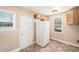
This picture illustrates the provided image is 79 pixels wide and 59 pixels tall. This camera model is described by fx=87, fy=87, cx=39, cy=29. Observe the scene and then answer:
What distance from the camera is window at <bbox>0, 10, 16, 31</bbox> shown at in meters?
2.67

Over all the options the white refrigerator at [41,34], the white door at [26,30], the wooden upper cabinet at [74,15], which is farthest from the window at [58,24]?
the white door at [26,30]

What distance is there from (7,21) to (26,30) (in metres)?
1.01

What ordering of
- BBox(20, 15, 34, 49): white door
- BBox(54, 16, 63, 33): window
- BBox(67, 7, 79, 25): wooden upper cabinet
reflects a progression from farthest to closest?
BBox(54, 16, 63, 33): window < BBox(67, 7, 79, 25): wooden upper cabinet < BBox(20, 15, 34, 49): white door

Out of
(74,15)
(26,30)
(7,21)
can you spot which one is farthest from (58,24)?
(7,21)

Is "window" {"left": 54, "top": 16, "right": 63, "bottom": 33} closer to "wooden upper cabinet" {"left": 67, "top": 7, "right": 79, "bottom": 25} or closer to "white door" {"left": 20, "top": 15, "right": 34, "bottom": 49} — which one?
"wooden upper cabinet" {"left": 67, "top": 7, "right": 79, "bottom": 25}

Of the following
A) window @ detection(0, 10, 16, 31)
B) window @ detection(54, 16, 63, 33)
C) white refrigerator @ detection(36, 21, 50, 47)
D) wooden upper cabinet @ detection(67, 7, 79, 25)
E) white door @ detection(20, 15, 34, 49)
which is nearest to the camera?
window @ detection(0, 10, 16, 31)

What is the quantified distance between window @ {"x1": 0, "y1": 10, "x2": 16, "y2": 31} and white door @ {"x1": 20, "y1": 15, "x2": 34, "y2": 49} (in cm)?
38

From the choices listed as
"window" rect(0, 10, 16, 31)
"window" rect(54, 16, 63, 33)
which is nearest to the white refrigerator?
"window" rect(54, 16, 63, 33)

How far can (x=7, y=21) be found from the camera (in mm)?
2865

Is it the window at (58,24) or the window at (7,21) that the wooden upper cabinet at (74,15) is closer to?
the window at (58,24)

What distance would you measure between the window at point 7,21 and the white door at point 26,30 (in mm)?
377

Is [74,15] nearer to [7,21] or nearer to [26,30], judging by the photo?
[26,30]
